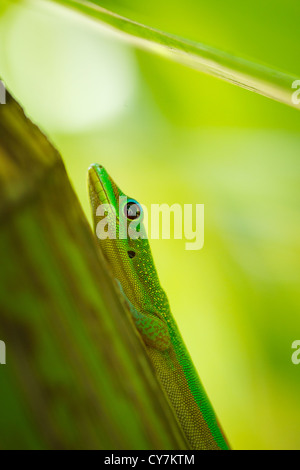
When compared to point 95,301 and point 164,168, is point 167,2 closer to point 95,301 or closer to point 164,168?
point 164,168

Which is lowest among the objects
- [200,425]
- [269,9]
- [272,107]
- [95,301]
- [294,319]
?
[200,425]

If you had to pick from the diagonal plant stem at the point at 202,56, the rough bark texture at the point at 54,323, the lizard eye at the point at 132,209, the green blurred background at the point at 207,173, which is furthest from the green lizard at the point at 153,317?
the rough bark texture at the point at 54,323

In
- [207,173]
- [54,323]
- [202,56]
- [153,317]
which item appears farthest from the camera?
[207,173]

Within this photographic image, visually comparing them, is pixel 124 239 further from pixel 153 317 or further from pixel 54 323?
pixel 54 323

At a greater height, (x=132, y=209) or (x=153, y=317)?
(x=132, y=209)

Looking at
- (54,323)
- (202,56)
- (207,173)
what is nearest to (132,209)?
(207,173)

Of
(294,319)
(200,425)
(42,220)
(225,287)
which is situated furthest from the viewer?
(225,287)

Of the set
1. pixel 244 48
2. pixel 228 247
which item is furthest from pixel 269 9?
pixel 228 247
